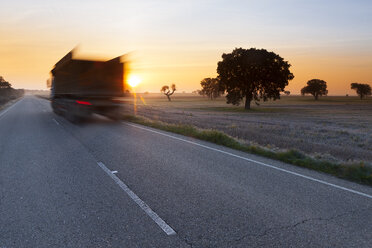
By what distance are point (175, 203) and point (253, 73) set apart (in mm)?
40119

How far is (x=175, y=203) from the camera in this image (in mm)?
4258

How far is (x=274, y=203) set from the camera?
427 centimetres

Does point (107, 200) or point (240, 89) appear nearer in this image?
point (107, 200)

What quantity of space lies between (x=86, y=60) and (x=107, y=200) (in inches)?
469

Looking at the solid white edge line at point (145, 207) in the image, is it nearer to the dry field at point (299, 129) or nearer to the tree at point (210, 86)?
the dry field at point (299, 129)

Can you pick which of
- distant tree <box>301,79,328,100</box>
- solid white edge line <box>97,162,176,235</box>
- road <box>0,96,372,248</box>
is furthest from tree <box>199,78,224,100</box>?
solid white edge line <box>97,162,176,235</box>

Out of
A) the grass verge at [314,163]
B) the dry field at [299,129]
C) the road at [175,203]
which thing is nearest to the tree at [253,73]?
the dry field at [299,129]

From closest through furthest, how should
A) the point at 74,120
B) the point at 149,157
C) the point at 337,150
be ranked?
1. the point at 149,157
2. the point at 337,150
3. the point at 74,120

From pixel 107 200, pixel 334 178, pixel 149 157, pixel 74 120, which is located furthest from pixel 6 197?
pixel 74 120

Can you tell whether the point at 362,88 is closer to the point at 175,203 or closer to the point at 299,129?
the point at 299,129

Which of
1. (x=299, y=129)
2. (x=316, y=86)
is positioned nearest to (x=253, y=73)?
(x=299, y=129)

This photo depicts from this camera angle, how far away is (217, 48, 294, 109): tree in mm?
41438

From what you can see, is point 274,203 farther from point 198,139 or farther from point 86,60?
point 86,60

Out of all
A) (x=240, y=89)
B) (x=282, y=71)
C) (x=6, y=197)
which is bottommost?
(x=6, y=197)
